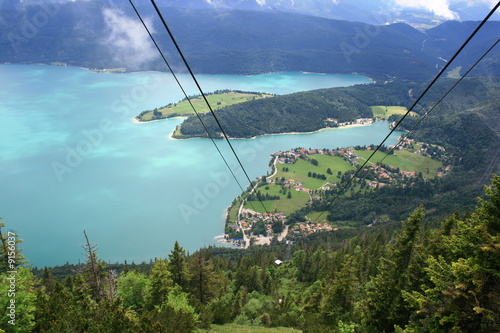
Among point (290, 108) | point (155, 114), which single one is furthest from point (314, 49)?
point (155, 114)

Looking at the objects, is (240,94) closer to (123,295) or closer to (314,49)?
(314,49)

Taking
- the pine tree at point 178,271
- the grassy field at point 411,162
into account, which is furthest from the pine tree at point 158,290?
the grassy field at point 411,162

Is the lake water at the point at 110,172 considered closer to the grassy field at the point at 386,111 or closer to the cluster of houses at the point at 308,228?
the grassy field at the point at 386,111

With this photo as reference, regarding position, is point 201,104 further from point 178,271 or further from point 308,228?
point 178,271

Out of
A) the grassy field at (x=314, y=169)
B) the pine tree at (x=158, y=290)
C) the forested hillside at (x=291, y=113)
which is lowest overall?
the pine tree at (x=158, y=290)

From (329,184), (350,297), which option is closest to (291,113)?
(329,184)

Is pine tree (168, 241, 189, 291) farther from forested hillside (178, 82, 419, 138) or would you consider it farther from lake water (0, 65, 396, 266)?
forested hillside (178, 82, 419, 138)
